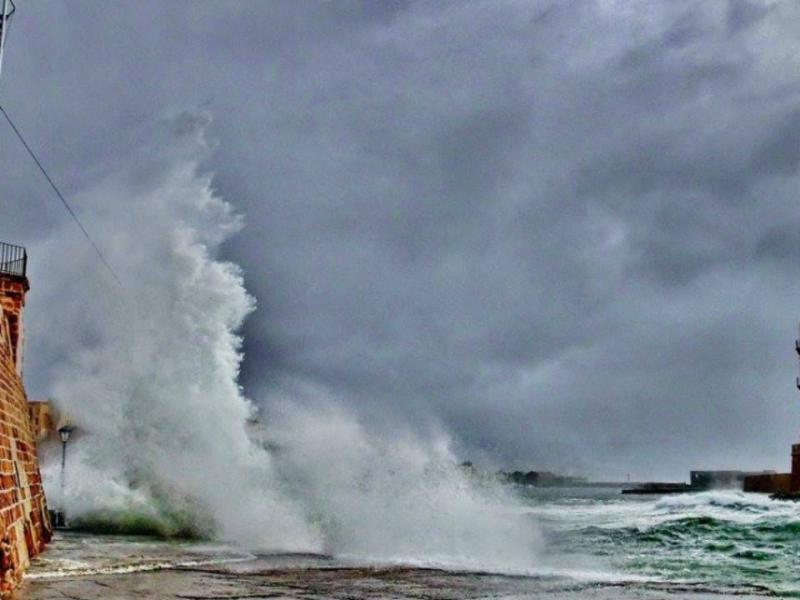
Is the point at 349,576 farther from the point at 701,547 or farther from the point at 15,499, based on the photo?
the point at 701,547

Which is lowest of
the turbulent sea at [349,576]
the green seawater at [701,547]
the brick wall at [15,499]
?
the green seawater at [701,547]

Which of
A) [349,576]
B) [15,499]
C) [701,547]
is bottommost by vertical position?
[701,547]

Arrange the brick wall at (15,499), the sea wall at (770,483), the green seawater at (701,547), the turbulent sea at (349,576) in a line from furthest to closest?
the sea wall at (770,483) → the green seawater at (701,547) → the brick wall at (15,499) → the turbulent sea at (349,576)

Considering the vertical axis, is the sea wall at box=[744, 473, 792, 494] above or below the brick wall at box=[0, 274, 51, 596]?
below

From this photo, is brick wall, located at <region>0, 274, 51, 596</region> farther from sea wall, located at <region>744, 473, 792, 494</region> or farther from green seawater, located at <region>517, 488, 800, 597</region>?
sea wall, located at <region>744, 473, 792, 494</region>

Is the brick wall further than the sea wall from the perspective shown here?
No

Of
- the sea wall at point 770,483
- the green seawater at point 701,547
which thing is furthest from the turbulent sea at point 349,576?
the sea wall at point 770,483

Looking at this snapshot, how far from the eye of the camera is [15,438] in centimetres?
1113

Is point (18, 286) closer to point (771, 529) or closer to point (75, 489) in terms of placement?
point (75, 489)

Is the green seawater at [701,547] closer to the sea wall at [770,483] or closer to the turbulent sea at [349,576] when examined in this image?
the turbulent sea at [349,576]

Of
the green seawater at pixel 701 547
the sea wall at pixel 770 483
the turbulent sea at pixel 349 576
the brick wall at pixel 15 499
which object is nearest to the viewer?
the turbulent sea at pixel 349 576

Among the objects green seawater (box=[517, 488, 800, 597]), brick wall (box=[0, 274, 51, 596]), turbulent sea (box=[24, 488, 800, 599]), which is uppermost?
brick wall (box=[0, 274, 51, 596])

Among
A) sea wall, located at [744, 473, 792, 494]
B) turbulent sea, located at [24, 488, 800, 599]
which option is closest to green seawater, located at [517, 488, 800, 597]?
turbulent sea, located at [24, 488, 800, 599]

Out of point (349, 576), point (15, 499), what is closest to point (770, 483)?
point (349, 576)
